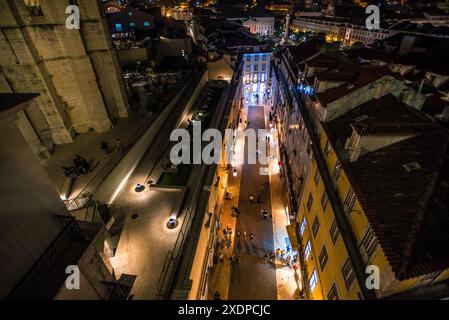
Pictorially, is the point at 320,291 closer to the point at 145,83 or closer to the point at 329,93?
the point at 329,93

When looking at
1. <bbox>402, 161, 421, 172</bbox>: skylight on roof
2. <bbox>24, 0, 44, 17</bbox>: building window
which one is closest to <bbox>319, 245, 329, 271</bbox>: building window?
<bbox>402, 161, 421, 172</bbox>: skylight on roof

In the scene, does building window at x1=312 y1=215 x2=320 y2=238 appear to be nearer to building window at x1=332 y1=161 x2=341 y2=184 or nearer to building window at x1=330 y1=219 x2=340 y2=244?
building window at x1=330 y1=219 x2=340 y2=244

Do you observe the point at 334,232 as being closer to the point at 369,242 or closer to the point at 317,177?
the point at 369,242

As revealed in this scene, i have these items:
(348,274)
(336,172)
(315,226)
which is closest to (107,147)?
(336,172)

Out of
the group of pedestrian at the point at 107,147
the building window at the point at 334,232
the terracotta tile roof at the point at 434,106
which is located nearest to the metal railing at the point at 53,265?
the building window at the point at 334,232

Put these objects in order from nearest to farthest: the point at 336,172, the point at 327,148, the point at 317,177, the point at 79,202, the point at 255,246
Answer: the point at 79,202 → the point at 336,172 → the point at 327,148 → the point at 317,177 → the point at 255,246
